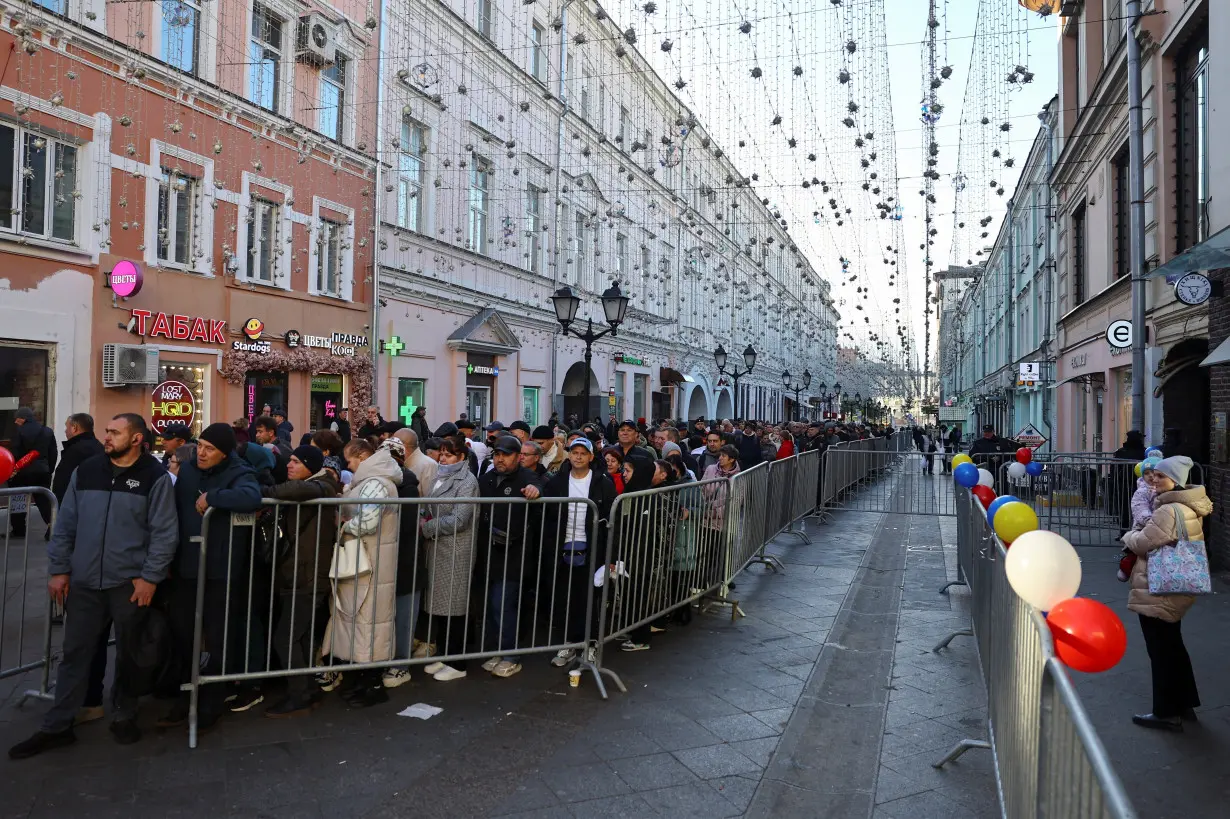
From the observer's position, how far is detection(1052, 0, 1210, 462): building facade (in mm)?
11805

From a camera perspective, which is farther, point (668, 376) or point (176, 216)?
point (668, 376)

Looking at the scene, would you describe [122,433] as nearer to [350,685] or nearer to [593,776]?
[350,685]

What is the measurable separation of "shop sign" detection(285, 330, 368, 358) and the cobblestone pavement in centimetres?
1162

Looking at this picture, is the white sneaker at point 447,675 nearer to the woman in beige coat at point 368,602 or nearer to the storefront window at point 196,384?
the woman in beige coat at point 368,602

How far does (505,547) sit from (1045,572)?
11.1ft

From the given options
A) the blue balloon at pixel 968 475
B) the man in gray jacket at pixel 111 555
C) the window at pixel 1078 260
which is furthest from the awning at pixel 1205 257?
the window at pixel 1078 260

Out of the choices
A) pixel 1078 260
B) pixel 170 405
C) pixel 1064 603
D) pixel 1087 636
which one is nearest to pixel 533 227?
pixel 170 405

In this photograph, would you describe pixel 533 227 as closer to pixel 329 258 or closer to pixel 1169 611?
pixel 329 258

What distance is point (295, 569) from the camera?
486 cm

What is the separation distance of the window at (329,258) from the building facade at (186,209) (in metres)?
0.04

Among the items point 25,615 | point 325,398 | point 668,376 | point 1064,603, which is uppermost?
point 668,376

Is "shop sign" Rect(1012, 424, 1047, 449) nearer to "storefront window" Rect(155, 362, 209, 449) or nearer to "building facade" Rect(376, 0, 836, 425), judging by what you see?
"building facade" Rect(376, 0, 836, 425)

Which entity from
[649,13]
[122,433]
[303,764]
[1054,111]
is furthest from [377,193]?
[1054,111]

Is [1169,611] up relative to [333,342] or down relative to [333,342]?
down
